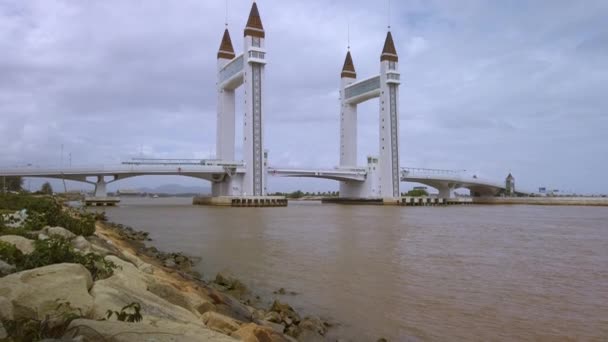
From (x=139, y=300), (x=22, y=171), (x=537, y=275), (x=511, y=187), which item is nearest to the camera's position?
(x=139, y=300)

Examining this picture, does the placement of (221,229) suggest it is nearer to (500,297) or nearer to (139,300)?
(500,297)

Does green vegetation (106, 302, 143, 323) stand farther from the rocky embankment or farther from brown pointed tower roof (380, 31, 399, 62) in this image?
brown pointed tower roof (380, 31, 399, 62)

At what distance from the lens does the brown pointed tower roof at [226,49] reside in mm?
77625

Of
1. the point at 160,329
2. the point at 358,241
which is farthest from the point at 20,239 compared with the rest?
the point at 358,241

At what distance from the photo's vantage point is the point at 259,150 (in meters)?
63.8

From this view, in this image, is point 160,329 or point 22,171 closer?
point 160,329

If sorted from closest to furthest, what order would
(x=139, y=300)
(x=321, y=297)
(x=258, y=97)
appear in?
(x=139, y=300), (x=321, y=297), (x=258, y=97)

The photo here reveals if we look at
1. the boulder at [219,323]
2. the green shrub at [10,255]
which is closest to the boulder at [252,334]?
the boulder at [219,323]

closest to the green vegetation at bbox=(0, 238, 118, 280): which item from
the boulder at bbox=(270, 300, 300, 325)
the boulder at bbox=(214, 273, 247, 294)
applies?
the boulder at bbox=(270, 300, 300, 325)

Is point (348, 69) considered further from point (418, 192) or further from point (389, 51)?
point (418, 192)

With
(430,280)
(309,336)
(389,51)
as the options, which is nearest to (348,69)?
(389,51)

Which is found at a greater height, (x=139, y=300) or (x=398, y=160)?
(x=398, y=160)

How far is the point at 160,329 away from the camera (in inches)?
154

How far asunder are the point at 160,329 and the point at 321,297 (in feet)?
22.9
